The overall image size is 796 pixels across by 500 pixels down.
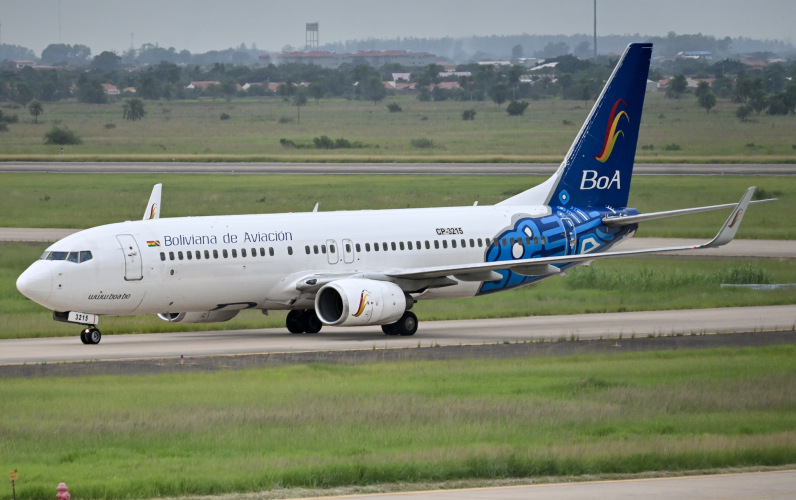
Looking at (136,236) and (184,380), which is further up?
(136,236)

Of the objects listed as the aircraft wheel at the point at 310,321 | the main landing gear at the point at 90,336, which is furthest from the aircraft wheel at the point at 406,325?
the main landing gear at the point at 90,336

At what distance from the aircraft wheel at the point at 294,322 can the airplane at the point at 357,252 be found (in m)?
0.03

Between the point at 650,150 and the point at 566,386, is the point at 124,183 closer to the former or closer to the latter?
the point at 650,150

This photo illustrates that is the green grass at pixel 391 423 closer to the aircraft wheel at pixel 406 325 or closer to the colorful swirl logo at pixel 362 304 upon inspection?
the colorful swirl logo at pixel 362 304

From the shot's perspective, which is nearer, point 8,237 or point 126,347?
point 126,347

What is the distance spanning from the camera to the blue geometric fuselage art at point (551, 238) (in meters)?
44.5

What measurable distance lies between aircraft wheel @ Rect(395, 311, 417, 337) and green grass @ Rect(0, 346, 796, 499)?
6672 mm

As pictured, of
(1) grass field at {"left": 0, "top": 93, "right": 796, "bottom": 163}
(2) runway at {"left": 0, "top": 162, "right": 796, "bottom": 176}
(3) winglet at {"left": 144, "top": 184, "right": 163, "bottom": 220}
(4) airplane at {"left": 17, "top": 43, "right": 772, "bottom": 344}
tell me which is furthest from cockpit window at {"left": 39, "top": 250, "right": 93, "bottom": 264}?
(1) grass field at {"left": 0, "top": 93, "right": 796, "bottom": 163}

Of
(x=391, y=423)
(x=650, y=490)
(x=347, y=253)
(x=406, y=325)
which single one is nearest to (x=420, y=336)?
(x=406, y=325)

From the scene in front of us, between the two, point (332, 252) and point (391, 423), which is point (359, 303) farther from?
point (391, 423)

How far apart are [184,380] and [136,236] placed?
26.4 ft

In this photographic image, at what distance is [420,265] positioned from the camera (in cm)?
4341

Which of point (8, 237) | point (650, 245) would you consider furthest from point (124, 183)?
point (650, 245)

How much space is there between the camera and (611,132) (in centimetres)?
4766
